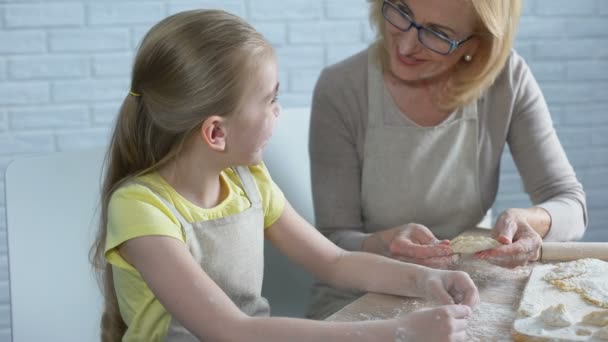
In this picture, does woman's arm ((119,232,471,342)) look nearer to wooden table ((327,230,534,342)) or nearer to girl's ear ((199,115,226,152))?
wooden table ((327,230,534,342))

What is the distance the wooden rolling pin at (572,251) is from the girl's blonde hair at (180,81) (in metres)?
0.57

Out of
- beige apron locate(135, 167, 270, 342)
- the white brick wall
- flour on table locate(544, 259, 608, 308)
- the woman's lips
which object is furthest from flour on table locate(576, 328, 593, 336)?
the white brick wall

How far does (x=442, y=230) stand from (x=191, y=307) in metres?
0.79

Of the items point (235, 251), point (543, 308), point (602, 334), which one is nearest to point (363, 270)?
point (235, 251)

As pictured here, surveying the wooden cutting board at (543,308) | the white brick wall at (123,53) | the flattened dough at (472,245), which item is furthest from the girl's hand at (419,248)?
the white brick wall at (123,53)

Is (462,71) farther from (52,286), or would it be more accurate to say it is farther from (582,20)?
(582,20)

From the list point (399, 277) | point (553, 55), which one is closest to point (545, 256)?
point (399, 277)

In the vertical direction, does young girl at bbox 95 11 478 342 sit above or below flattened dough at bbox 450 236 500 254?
above

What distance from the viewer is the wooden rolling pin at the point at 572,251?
4.56ft

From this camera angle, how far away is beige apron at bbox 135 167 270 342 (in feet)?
4.02

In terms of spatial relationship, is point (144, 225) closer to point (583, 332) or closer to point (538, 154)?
point (583, 332)

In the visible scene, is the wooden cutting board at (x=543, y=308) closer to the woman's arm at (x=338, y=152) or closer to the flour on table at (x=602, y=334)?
the flour on table at (x=602, y=334)

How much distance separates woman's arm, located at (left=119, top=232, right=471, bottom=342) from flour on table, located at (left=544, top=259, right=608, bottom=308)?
212 millimetres

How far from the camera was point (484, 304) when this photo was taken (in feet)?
3.94
